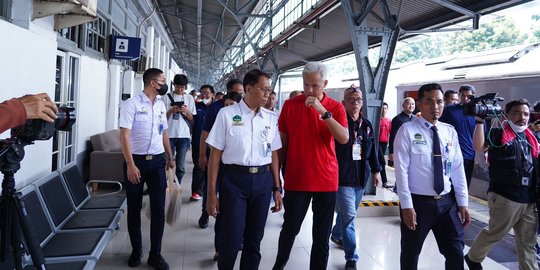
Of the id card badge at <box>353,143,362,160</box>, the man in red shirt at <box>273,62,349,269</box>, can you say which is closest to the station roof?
the id card badge at <box>353,143,362,160</box>

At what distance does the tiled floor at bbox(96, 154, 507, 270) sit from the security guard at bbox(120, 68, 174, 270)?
0.23 meters

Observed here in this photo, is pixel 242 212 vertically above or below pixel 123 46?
below

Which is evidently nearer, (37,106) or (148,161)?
(37,106)

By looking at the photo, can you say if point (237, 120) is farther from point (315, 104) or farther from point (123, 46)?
point (123, 46)

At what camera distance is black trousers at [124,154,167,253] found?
10.0 feet

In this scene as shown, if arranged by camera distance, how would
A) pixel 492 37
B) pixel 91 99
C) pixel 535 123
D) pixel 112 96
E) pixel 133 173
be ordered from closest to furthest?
pixel 133 173 < pixel 535 123 < pixel 91 99 < pixel 112 96 < pixel 492 37

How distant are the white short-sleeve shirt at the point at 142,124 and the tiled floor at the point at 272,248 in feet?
3.23

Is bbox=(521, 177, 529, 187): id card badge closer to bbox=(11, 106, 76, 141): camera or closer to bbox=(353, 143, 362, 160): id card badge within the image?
bbox=(353, 143, 362, 160): id card badge

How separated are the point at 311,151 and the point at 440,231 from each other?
3.19 ft

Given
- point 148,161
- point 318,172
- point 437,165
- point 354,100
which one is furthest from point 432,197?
point 148,161

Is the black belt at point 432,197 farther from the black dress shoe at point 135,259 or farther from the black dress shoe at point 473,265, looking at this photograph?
the black dress shoe at point 135,259

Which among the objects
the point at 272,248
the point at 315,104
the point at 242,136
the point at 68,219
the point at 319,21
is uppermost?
the point at 319,21

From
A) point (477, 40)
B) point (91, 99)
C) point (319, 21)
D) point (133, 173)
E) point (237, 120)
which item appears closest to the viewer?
point (237, 120)

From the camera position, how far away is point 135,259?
3131 mm
